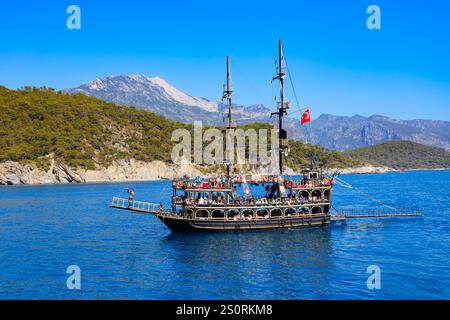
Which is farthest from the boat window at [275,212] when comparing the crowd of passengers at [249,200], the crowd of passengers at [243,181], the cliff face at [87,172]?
the cliff face at [87,172]

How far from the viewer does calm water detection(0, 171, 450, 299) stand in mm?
27484

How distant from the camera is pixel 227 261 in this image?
3450cm

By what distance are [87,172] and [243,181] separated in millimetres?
116370

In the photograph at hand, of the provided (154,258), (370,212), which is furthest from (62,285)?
(370,212)

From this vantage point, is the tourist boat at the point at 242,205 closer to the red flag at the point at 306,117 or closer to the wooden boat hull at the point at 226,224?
the wooden boat hull at the point at 226,224

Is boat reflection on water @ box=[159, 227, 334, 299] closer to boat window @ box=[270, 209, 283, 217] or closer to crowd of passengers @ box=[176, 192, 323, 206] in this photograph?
boat window @ box=[270, 209, 283, 217]

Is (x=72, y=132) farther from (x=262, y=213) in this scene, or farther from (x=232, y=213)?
(x=262, y=213)

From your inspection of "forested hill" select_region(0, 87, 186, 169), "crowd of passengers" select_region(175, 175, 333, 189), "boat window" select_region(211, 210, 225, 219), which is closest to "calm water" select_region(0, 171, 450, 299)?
"boat window" select_region(211, 210, 225, 219)

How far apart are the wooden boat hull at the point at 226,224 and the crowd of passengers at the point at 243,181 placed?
3585mm

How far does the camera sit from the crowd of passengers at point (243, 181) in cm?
4572
